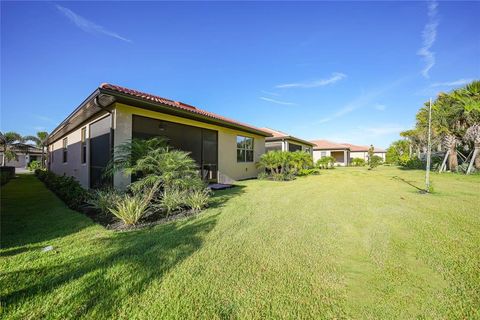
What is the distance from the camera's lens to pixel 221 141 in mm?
11227

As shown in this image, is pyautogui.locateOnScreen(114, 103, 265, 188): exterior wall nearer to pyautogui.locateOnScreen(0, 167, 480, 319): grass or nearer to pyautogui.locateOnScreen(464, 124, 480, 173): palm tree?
pyautogui.locateOnScreen(0, 167, 480, 319): grass

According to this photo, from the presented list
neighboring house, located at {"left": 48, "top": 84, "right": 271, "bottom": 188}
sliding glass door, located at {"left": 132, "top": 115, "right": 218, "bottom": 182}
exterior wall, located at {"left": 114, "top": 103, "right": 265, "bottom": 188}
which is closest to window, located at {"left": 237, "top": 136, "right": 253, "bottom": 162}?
neighboring house, located at {"left": 48, "top": 84, "right": 271, "bottom": 188}

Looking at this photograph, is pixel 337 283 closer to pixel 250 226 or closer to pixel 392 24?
A: pixel 250 226

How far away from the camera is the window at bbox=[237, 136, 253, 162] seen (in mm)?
12970

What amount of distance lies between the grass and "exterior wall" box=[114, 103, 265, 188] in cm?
303

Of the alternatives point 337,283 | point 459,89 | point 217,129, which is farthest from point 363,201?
point 459,89

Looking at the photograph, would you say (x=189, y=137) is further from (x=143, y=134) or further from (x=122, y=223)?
(x=122, y=223)

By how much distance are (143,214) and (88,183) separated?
5705 millimetres

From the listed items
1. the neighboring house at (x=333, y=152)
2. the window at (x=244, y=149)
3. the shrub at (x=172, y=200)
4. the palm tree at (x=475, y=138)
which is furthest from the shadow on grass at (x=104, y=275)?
the neighboring house at (x=333, y=152)

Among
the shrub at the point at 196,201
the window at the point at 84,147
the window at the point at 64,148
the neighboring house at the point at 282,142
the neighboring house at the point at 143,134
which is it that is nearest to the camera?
the shrub at the point at 196,201

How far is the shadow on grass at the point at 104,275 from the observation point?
2.04 m

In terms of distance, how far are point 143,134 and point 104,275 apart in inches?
245

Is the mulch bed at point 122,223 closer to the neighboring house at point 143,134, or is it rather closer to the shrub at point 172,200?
the shrub at point 172,200

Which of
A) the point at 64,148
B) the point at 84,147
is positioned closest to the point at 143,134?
the point at 84,147
